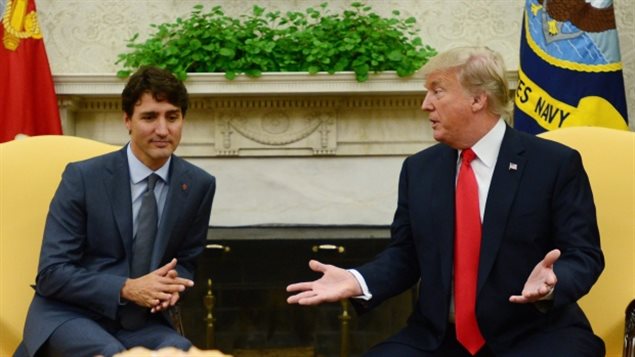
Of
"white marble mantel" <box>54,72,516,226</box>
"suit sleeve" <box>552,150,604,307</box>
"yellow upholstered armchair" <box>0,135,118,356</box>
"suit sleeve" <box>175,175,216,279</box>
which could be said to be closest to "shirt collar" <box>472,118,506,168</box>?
"suit sleeve" <box>552,150,604,307</box>

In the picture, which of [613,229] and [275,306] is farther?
[275,306]

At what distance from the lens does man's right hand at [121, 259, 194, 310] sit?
2.54m

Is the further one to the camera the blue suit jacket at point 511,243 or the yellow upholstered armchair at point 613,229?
the yellow upholstered armchair at point 613,229

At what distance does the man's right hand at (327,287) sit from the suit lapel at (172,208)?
0.45 m

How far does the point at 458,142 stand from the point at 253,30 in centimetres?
207

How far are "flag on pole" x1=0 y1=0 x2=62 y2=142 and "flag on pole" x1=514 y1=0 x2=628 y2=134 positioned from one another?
2.06m

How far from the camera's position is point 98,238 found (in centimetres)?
270

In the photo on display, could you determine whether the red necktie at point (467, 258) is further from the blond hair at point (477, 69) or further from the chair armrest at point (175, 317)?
the chair armrest at point (175, 317)

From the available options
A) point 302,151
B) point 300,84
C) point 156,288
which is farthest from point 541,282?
point 302,151

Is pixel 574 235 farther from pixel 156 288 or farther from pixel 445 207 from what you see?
pixel 156 288

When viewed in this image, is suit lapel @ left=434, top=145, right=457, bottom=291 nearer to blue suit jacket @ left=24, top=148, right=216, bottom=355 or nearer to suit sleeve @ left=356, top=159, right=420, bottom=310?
suit sleeve @ left=356, top=159, right=420, bottom=310

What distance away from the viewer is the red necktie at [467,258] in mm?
2561

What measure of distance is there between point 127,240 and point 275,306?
2.08m

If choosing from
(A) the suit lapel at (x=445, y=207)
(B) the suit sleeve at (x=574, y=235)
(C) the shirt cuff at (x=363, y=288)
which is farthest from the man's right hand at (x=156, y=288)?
(B) the suit sleeve at (x=574, y=235)
